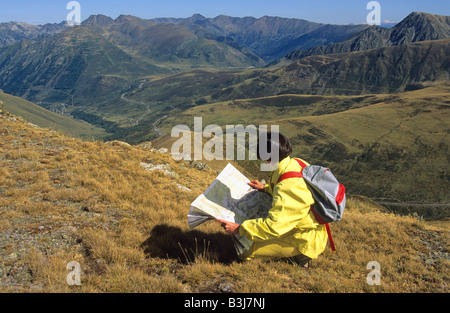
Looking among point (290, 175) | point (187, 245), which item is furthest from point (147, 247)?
point (290, 175)

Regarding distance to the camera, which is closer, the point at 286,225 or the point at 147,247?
the point at 286,225

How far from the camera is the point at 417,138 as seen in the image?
402 ft

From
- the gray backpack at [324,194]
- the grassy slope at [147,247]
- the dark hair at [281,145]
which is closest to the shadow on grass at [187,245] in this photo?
the grassy slope at [147,247]

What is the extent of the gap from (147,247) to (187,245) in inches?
39.4

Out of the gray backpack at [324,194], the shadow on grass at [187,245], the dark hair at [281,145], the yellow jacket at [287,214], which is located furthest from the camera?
the shadow on grass at [187,245]

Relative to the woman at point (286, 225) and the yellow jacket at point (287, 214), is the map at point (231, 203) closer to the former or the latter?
the woman at point (286, 225)

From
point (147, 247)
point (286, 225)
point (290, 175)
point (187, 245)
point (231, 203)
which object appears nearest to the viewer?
point (286, 225)

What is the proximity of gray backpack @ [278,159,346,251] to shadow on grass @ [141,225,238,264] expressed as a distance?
2.35m

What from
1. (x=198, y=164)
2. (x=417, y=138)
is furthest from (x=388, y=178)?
(x=198, y=164)

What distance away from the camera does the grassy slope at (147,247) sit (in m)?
5.34

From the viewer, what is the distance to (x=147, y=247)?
6.68 meters

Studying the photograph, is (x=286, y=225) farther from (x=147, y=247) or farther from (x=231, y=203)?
(x=147, y=247)

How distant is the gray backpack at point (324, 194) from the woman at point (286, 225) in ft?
0.38
